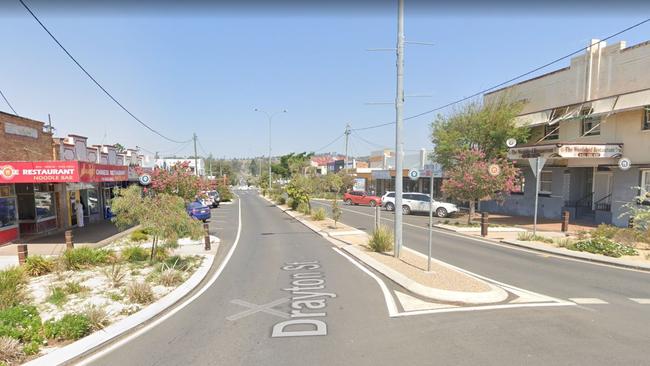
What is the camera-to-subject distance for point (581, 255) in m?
11.6

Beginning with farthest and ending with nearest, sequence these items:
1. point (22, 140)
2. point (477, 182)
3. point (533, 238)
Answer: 1. point (477, 182)
2. point (22, 140)
3. point (533, 238)

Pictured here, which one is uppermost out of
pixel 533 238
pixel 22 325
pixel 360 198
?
pixel 22 325

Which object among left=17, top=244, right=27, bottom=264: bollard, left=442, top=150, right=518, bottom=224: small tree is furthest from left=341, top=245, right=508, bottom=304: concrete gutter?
left=442, top=150, right=518, bottom=224: small tree

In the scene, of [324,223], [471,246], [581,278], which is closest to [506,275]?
[581,278]

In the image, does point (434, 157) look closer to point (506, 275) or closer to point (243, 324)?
point (506, 275)

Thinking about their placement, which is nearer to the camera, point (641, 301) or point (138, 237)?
point (641, 301)

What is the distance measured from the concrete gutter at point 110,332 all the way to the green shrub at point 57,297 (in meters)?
1.95

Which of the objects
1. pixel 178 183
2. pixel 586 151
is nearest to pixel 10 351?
pixel 178 183

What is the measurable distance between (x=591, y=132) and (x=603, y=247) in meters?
10.3

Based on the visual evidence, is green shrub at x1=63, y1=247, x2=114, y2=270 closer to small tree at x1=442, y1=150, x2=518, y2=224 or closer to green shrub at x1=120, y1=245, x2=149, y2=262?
green shrub at x1=120, y1=245, x2=149, y2=262

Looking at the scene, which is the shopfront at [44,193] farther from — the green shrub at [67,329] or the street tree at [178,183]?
the green shrub at [67,329]

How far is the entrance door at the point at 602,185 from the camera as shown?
788 inches

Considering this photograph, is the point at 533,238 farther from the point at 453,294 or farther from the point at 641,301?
the point at 453,294

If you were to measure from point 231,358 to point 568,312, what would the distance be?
5556 millimetres
